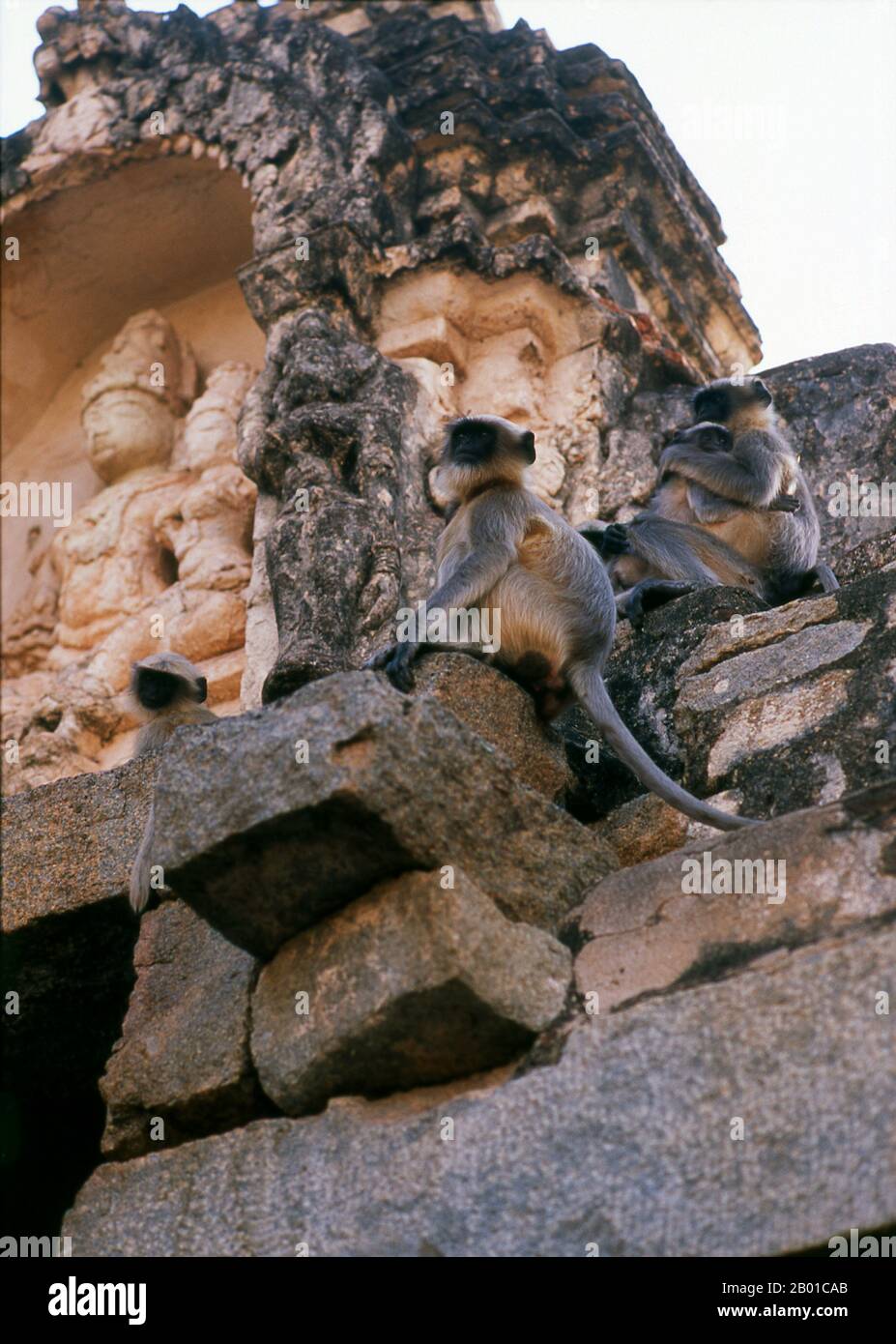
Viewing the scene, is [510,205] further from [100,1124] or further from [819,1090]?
[819,1090]

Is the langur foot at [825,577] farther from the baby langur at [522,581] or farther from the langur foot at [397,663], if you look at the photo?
the langur foot at [397,663]

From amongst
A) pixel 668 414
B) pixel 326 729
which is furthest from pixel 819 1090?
pixel 668 414

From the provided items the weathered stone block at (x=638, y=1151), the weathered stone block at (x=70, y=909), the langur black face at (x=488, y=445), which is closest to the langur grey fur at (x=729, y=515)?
the langur black face at (x=488, y=445)

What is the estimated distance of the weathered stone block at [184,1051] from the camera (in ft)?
12.6

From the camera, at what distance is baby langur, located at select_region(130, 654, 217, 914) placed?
21.1 ft

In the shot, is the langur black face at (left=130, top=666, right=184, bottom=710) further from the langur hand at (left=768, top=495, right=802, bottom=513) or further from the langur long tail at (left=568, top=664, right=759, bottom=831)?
the langur hand at (left=768, top=495, right=802, bottom=513)

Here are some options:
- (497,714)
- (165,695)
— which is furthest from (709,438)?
(497,714)

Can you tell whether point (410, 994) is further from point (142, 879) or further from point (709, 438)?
point (709, 438)

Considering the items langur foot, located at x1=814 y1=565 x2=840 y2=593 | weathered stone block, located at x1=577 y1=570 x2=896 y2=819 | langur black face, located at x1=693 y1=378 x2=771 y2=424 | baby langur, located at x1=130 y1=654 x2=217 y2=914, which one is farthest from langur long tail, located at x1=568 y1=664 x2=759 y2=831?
langur black face, located at x1=693 y1=378 x2=771 y2=424

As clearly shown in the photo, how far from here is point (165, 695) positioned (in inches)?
257

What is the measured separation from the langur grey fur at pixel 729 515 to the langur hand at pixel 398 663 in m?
1.66

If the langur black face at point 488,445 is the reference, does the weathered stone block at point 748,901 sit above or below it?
below

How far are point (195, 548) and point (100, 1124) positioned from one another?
10.4 feet

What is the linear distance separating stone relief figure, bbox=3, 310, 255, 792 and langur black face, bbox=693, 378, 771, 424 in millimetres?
2214
